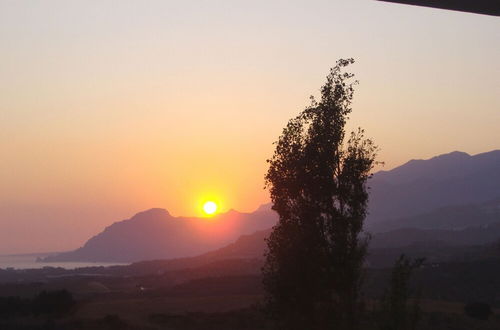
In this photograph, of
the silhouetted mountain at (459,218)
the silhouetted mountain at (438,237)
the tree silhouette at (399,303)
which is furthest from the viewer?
the silhouetted mountain at (459,218)

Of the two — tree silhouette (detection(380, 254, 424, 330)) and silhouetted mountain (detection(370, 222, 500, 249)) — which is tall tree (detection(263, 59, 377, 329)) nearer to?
tree silhouette (detection(380, 254, 424, 330))

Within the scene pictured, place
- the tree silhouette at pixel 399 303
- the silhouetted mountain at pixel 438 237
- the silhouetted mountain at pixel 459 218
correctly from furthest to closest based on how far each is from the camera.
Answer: the silhouetted mountain at pixel 459 218 → the silhouetted mountain at pixel 438 237 → the tree silhouette at pixel 399 303

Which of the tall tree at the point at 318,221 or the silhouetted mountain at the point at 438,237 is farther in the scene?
the silhouetted mountain at the point at 438,237

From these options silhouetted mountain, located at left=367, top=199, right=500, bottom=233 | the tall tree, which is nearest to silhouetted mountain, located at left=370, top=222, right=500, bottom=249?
silhouetted mountain, located at left=367, top=199, right=500, bottom=233

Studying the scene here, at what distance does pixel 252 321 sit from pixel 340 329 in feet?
103

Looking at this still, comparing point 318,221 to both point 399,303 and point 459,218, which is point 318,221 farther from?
point 459,218

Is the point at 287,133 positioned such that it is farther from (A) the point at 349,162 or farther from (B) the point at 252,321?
(B) the point at 252,321

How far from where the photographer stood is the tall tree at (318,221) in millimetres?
17094

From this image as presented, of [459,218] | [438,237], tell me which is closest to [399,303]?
[438,237]

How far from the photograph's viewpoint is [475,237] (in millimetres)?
144250

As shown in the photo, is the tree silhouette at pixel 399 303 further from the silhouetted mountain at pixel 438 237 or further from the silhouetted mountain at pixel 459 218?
the silhouetted mountain at pixel 459 218

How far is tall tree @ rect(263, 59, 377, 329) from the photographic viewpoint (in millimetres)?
17094

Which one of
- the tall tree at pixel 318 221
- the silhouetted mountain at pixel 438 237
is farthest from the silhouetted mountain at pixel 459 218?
the tall tree at pixel 318 221

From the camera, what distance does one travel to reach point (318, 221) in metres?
17.5
